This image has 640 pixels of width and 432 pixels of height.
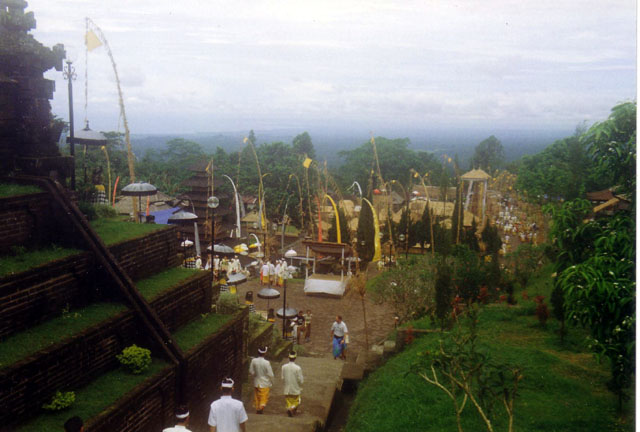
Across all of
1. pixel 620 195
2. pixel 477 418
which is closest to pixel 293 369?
pixel 477 418

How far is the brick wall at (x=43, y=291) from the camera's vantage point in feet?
21.5

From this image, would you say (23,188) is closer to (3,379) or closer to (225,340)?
(3,379)

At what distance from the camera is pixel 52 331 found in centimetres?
695

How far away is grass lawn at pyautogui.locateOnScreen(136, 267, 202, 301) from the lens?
8781 mm

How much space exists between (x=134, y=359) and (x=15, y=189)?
3.01m

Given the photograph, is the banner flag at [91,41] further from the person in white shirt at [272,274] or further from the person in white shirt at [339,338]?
the person in white shirt at [272,274]

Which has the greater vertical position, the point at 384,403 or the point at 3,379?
the point at 3,379

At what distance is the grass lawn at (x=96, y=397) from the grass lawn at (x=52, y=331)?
763 mm

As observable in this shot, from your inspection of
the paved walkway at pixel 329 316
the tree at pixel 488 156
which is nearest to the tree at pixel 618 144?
the paved walkway at pixel 329 316

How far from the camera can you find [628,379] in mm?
6992

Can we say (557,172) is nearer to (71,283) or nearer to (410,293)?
(410,293)

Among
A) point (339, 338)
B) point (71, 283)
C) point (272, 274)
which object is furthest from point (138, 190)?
point (272, 274)

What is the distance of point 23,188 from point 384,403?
23.2 feet

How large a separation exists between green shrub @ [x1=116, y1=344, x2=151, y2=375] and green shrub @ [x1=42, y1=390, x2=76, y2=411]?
3.52ft
